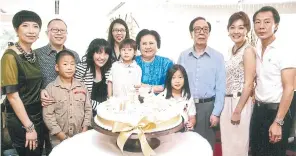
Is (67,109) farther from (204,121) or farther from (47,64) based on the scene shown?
(204,121)

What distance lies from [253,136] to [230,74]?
1.08 ft

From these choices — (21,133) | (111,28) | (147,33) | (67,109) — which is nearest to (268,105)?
(147,33)

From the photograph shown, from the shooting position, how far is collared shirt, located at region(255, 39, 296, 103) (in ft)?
4.68

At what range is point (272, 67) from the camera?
144 centimetres

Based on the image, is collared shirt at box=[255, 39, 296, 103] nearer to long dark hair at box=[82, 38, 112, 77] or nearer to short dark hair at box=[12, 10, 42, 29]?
long dark hair at box=[82, 38, 112, 77]

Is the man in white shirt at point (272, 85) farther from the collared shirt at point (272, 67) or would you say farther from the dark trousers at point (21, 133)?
the dark trousers at point (21, 133)

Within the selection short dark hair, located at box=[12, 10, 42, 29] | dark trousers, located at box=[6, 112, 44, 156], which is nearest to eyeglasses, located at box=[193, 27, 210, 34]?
short dark hair, located at box=[12, 10, 42, 29]

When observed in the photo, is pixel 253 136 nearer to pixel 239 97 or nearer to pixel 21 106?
pixel 239 97

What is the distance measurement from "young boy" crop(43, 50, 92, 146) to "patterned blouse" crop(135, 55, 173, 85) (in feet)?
1.03

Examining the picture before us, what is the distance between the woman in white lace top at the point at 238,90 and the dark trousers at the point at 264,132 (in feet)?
0.09

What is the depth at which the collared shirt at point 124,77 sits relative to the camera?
1.54 metres

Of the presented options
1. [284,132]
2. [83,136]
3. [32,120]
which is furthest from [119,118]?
[284,132]

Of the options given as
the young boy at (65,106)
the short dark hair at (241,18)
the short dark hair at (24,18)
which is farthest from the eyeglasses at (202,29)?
the short dark hair at (24,18)

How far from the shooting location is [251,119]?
156 centimetres
